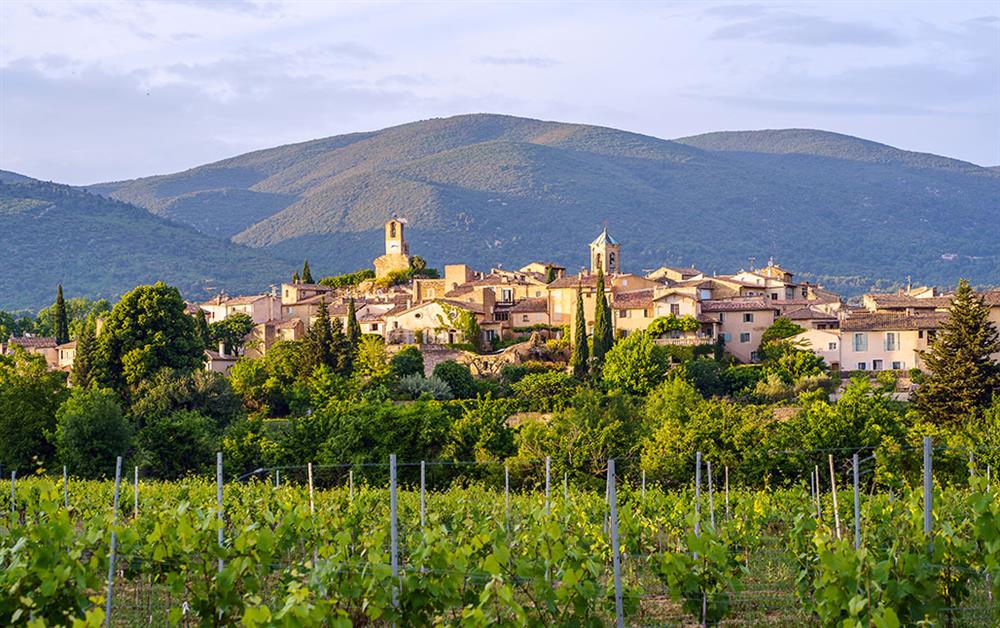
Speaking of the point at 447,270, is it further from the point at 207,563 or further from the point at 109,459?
the point at 207,563

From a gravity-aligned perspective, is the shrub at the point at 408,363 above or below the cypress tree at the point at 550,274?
below

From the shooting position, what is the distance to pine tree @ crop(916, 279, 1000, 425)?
40.9 meters

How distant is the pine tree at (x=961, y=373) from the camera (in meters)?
40.9

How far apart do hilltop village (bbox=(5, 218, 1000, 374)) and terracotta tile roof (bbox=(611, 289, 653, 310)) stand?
0.04 meters

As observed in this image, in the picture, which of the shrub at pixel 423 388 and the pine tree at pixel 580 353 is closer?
the shrub at pixel 423 388

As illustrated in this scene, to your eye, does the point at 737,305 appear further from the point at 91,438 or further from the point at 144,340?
the point at 91,438

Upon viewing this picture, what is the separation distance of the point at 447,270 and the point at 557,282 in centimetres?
1031

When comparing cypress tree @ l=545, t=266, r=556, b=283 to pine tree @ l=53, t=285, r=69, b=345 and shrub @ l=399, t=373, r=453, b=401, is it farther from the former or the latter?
shrub @ l=399, t=373, r=453, b=401

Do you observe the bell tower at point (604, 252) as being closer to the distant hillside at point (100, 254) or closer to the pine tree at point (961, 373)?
the pine tree at point (961, 373)

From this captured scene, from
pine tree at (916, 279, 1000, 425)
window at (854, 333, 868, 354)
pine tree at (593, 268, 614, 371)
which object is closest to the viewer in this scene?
pine tree at (916, 279, 1000, 425)

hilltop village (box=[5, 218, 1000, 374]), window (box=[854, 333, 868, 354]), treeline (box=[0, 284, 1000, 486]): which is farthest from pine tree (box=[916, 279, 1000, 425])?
window (box=[854, 333, 868, 354])

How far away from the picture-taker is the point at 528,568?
38.5 ft

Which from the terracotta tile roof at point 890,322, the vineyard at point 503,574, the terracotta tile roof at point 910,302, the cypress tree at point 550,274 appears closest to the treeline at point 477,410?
the terracotta tile roof at point 890,322

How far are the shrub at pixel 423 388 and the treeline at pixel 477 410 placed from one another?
7 centimetres
